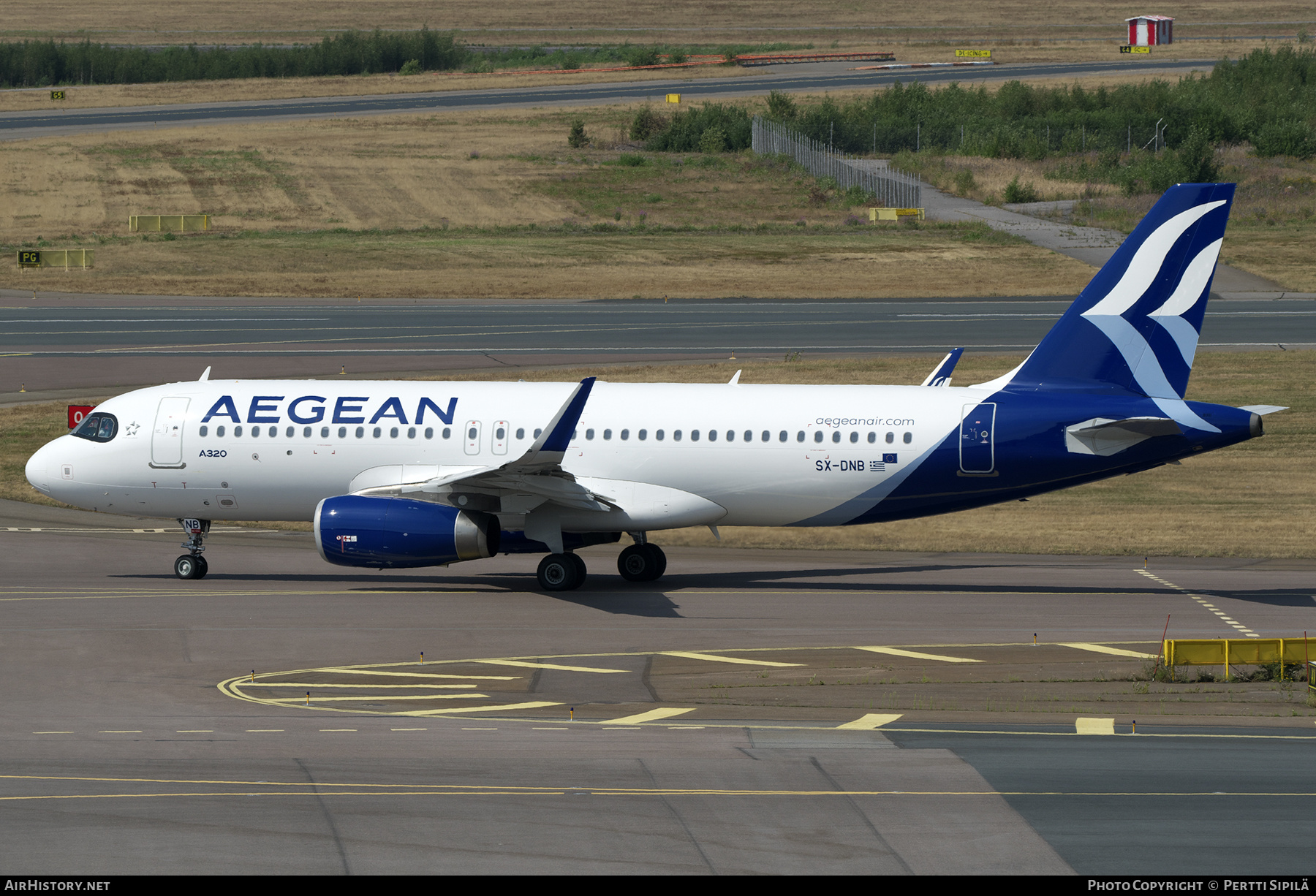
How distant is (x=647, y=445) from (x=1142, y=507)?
16529 millimetres

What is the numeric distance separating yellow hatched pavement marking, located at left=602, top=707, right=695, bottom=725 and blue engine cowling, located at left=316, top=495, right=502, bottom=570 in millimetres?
8660

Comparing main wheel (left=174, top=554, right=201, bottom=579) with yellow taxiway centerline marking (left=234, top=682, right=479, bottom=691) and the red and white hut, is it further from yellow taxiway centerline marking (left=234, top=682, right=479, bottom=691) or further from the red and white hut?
the red and white hut

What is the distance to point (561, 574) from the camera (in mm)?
33281

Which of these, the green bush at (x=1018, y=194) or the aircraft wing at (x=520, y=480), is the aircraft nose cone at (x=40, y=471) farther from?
the green bush at (x=1018, y=194)

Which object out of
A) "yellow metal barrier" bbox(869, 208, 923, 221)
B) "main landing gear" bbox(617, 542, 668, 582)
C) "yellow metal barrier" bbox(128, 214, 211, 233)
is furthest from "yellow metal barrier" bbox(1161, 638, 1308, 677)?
"yellow metal barrier" bbox(128, 214, 211, 233)

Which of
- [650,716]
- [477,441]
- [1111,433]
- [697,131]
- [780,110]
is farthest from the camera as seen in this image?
[780,110]

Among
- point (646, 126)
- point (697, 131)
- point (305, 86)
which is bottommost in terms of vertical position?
point (697, 131)

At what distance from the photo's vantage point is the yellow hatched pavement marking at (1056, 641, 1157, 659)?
1097 inches

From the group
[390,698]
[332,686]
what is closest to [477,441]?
[332,686]

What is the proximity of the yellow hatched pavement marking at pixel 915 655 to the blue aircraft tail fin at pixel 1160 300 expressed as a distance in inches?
312

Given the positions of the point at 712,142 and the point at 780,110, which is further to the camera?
the point at 780,110

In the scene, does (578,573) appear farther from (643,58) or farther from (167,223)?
(643,58)
